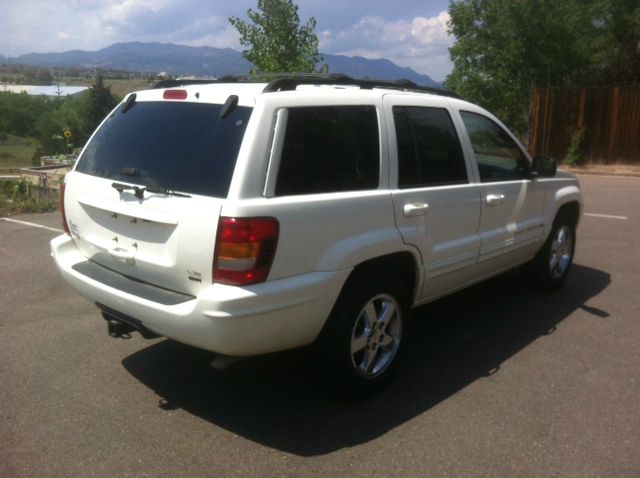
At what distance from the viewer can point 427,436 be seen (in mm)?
3266

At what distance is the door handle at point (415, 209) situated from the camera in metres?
3.67

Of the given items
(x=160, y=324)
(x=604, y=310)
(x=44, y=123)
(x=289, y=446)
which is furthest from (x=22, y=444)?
(x=44, y=123)

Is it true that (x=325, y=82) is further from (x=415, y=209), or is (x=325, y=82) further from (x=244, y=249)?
(x=244, y=249)

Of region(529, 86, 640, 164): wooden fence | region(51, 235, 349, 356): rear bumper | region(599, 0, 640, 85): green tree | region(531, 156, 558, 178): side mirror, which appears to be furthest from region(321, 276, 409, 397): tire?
region(599, 0, 640, 85): green tree

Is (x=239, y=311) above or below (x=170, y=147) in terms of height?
below

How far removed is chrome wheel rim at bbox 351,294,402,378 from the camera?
11.6 ft

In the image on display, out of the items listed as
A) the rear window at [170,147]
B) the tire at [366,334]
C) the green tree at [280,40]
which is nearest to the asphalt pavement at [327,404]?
the tire at [366,334]

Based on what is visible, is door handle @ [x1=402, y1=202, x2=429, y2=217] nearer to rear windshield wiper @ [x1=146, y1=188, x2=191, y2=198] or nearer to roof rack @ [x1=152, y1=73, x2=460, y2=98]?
roof rack @ [x1=152, y1=73, x2=460, y2=98]

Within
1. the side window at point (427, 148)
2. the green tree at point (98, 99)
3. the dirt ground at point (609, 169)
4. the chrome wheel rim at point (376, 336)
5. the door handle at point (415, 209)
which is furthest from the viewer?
the green tree at point (98, 99)

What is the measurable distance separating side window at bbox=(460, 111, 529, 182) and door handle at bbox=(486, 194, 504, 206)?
0.45ft

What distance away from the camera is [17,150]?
7844cm

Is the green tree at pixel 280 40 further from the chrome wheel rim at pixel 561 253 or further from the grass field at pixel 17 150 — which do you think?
the grass field at pixel 17 150

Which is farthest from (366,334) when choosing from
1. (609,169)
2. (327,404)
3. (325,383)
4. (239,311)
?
(609,169)

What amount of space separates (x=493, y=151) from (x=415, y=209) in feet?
4.64
